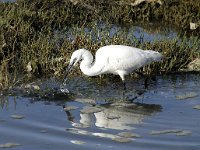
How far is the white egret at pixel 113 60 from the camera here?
33.4 feet

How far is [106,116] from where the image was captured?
873 cm

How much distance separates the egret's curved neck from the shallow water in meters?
0.29

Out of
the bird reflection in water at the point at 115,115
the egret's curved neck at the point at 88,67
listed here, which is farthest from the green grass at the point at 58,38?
the bird reflection in water at the point at 115,115

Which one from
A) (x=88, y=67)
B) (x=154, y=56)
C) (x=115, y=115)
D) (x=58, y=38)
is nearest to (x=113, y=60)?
(x=88, y=67)

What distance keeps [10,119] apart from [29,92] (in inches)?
58.0

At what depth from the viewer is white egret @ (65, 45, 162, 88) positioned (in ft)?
33.4

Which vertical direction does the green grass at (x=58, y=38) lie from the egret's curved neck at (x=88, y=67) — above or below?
above

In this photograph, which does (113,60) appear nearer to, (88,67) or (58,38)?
(88,67)

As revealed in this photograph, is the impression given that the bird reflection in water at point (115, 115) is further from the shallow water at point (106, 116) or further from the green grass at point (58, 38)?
the green grass at point (58, 38)

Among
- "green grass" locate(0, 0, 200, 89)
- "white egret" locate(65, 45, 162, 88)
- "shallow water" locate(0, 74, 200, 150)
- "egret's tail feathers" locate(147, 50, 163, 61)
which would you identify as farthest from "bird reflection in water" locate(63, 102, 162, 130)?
"green grass" locate(0, 0, 200, 89)

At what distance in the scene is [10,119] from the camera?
27.7 feet

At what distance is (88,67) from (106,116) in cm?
178

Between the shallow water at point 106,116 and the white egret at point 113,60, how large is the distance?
0.35 m

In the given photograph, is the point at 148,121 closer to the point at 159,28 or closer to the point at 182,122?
the point at 182,122
